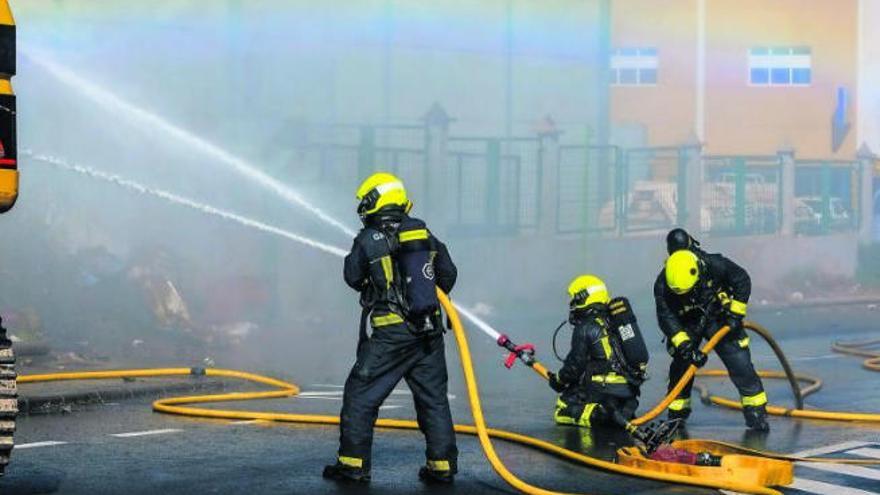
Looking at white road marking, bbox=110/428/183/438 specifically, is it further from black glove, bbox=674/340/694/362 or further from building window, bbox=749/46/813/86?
building window, bbox=749/46/813/86

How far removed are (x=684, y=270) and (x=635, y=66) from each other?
134 ft

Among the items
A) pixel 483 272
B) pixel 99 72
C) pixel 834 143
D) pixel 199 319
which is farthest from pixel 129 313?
pixel 834 143

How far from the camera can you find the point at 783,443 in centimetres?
1112

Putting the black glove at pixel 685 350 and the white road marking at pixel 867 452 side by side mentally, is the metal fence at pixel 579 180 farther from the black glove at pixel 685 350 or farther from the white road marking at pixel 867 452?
the white road marking at pixel 867 452

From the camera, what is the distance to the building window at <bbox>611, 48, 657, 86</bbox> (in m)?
51.5

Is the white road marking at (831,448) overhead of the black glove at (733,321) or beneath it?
beneath

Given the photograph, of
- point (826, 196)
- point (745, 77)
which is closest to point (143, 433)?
point (826, 196)

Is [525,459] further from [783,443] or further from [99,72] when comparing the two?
[99,72]

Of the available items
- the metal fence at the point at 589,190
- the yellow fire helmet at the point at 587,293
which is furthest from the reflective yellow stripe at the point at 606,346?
the metal fence at the point at 589,190

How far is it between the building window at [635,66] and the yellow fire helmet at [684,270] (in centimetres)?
3999

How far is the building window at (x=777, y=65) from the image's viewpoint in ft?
173

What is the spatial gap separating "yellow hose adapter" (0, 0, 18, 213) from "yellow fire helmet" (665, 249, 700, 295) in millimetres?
5110

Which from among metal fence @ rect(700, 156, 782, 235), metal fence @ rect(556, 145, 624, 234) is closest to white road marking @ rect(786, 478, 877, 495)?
metal fence @ rect(556, 145, 624, 234)

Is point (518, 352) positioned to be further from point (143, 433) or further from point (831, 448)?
point (143, 433)
